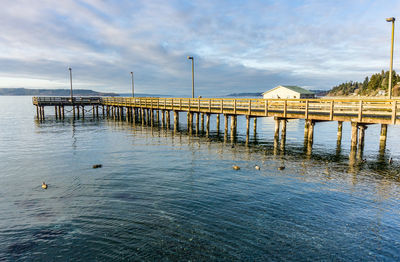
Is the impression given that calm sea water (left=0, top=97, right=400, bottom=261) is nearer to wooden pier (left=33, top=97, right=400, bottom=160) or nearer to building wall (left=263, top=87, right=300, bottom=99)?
wooden pier (left=33, top=97, right=400, bottom=160)

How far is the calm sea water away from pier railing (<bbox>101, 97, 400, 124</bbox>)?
344 cm

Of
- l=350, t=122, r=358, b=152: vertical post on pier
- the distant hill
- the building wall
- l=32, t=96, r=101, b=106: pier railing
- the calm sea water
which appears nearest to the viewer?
the calm sea water

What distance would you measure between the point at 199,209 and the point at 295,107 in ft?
69.1

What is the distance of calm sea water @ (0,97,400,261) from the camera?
26.1 feet

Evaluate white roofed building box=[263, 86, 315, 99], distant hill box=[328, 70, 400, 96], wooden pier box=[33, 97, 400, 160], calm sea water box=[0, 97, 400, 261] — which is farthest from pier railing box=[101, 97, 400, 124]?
distant hill box=[328, 70, 400, 96]

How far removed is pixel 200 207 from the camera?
10.9m

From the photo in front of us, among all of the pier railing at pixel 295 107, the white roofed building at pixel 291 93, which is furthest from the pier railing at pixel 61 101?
the white roofed building at pixel 291 93

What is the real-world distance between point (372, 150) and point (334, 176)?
1016cm

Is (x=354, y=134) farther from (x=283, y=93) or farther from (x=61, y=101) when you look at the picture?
(x=61, y=101)

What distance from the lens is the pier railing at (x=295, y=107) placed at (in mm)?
19391

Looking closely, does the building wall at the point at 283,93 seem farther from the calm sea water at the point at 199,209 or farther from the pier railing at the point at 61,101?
the pier railing at the point at 61,101

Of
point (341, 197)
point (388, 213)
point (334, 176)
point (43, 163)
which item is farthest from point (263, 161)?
point (43, 163)

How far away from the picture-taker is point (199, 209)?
1069 centimetres

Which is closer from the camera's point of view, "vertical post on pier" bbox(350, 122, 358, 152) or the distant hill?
"vertical post on pier" bbox(350, 122, 358, 152)
